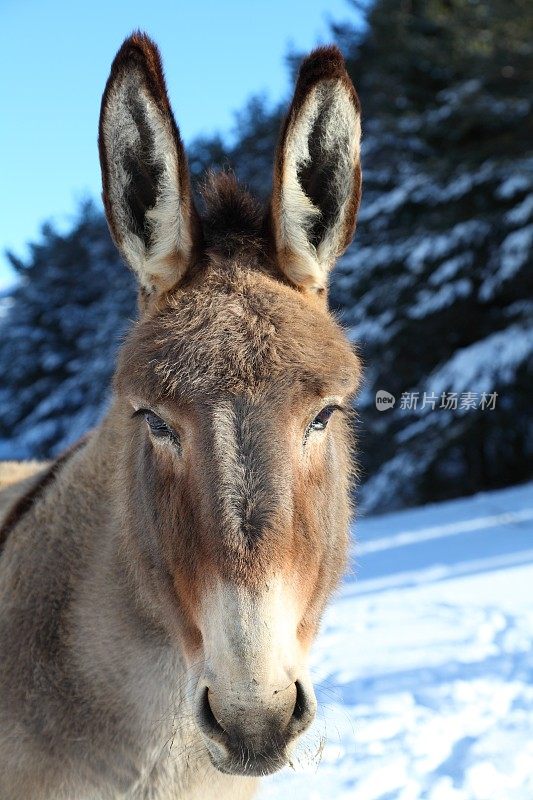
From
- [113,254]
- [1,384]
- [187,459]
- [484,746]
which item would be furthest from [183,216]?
[1,384]

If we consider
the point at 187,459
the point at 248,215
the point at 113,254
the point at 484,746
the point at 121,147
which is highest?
the point at 113,254

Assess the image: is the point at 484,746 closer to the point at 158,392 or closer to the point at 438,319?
the point at 158,392

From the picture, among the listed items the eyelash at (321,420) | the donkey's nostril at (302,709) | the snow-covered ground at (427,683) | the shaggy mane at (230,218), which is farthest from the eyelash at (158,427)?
the snow-covered ground at (427,683)

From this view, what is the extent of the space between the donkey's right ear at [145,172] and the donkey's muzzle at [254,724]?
1228mm

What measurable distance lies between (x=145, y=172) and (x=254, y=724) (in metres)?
1.62

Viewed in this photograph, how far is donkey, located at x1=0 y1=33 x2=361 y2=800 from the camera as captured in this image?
1.70m

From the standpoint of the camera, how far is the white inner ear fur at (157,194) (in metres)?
2.11

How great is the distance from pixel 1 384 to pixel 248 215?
35669mm

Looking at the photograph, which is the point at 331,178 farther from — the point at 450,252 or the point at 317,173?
the point at 450,252

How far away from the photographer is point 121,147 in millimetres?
2186

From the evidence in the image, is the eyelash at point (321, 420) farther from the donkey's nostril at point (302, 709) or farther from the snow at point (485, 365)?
the snow at point (485, 365)
